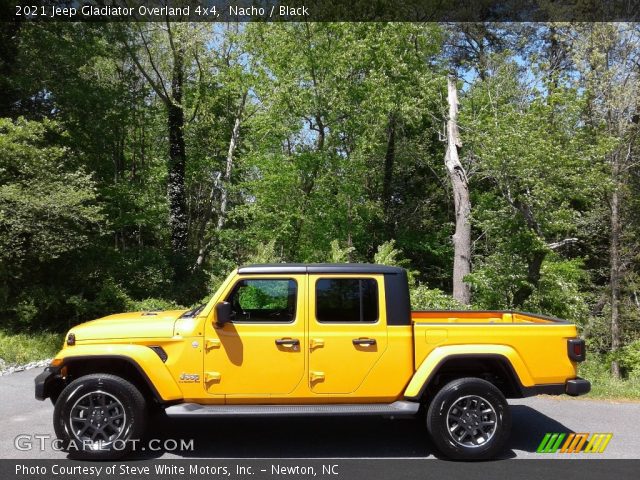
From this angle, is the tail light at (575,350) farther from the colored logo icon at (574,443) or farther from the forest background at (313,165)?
the forest background at (313,165)

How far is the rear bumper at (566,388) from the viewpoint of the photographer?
5.37 metres

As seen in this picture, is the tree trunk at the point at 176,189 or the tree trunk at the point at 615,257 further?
the tree trunk at the point at 176,189

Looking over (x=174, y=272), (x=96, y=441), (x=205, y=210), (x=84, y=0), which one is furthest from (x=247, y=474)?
(x=205, y=210)

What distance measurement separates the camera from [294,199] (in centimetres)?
2083

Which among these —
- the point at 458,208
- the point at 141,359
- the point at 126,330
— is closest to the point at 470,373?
the point at 141,359

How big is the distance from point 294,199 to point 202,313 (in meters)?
15.5

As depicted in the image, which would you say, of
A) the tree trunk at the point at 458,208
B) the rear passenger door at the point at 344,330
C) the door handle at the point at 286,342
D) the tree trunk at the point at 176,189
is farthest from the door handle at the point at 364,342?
the tree trunk at the point at 176,189

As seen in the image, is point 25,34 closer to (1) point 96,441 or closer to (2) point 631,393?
(1) point 96,441

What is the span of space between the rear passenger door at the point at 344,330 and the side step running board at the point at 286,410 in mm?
179

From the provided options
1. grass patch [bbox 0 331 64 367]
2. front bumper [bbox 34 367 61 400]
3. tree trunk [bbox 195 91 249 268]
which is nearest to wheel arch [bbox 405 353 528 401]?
front bumper [bbox 34 367 61 400]

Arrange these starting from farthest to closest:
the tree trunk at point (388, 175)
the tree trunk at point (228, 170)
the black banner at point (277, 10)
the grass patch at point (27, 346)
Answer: the tree trunk at point (388, 175) < the tree trunk at point (228, 170) < the black banner at point (277, 10) < the grass patch at point (27, 346)

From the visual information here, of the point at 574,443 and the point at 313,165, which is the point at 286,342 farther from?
the point at 313,165

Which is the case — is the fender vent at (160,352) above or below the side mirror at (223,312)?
below

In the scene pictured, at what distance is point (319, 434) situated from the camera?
615 cm
